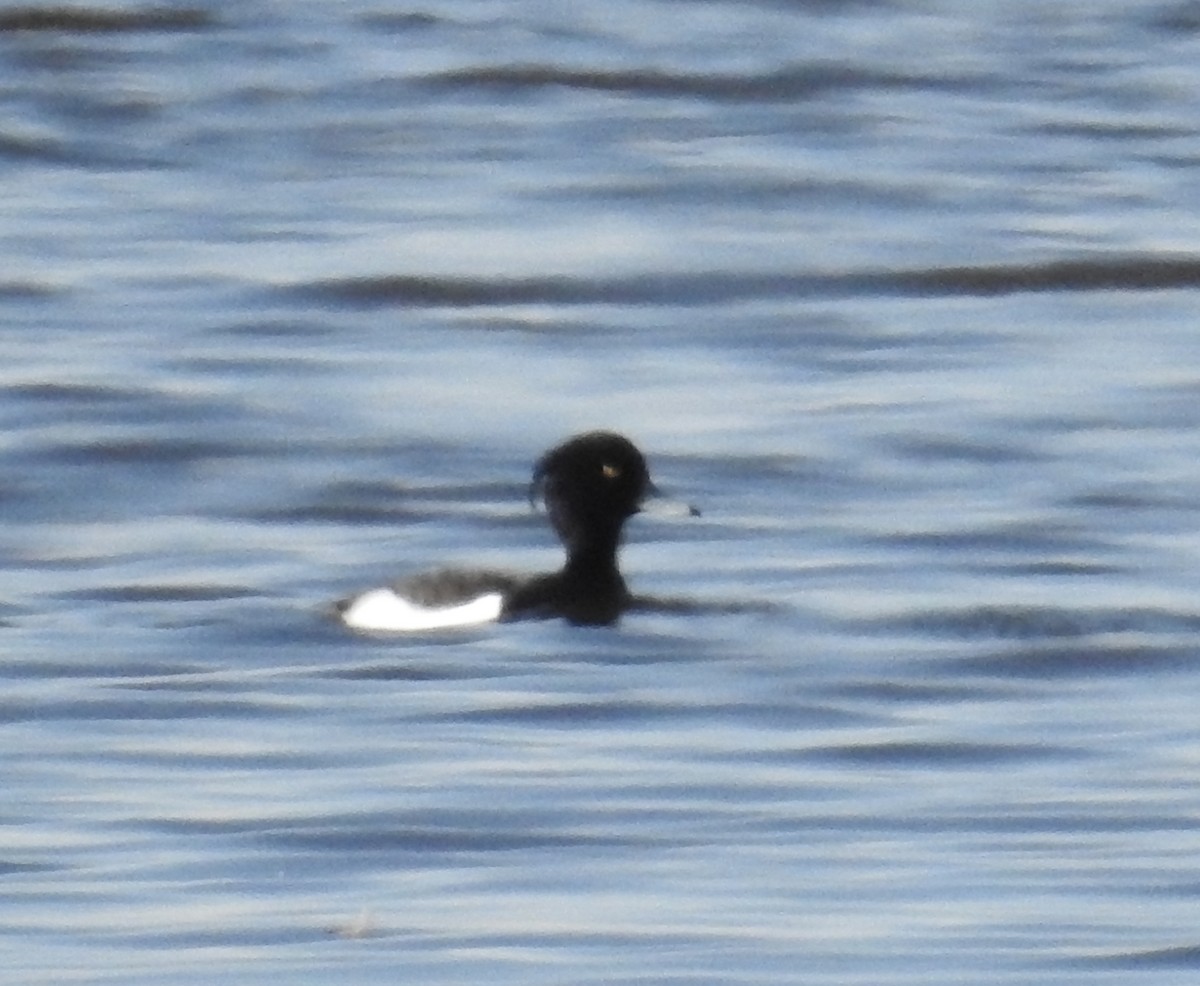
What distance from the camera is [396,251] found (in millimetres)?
20297

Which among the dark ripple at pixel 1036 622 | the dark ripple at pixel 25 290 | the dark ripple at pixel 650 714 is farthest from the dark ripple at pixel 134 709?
the dark ripple at pixel 25 290

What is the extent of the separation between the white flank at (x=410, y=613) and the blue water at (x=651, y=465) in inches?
3.2

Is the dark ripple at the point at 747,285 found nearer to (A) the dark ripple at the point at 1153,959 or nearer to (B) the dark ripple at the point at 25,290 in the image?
(B) the dark ripple at the point at 25,290

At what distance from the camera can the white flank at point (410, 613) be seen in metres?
13.0

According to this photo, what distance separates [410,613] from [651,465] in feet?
10.2

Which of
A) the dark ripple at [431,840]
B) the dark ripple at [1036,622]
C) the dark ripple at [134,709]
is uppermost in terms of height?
the dark ripple at [431,840]

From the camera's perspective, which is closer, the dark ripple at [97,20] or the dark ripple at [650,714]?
the dark ripple at [650,714]

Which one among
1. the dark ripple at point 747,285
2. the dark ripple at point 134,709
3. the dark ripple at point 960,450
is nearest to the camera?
the dark ripple at point 134,709

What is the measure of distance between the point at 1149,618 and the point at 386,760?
285 cm

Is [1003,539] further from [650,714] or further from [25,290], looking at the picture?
[25,290]

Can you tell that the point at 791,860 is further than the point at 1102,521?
No

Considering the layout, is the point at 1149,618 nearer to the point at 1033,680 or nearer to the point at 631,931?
the point at 1033,680

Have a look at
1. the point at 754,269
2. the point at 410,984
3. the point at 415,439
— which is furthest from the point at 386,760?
the point at 754,269

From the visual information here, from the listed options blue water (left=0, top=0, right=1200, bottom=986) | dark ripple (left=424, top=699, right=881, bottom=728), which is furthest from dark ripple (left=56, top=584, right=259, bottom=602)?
dark ripple (left=424, top=699, right=881, bottom=728)
